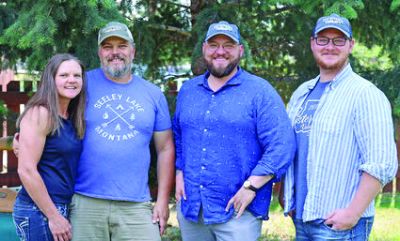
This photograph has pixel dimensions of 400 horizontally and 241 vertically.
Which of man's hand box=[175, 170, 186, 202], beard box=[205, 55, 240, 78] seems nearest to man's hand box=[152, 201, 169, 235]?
man's hand box=[175, 170, 186, 202]

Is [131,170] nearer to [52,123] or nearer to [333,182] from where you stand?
[52,123]

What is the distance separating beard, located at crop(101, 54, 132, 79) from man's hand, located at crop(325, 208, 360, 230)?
1.52m

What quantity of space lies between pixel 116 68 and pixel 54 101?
494 mm

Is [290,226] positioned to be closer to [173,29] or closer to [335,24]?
[173,29]

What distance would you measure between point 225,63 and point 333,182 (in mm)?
973

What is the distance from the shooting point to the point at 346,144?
11.3 feet

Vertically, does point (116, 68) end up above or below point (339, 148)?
above

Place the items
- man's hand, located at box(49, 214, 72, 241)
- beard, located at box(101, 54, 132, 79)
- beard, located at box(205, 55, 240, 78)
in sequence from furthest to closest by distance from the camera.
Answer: beard, located at box(101, 54, 132, 79) < beard, located at box(205, 55, 240, 78) < man's hand, located at box(49, 214, 72, 241)

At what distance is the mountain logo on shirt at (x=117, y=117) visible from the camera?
388 cm

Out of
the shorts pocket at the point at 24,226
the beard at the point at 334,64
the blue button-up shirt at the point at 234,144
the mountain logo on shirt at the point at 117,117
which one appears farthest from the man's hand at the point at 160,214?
the beard at the point at 334,64

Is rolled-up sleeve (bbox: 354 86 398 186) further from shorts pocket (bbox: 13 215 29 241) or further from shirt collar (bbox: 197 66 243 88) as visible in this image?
shorts pocket (bbox: 13 215 29 241)

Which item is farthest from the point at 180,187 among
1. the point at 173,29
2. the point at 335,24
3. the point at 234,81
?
the point at 173,29

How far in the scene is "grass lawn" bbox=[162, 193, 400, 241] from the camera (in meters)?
6.84

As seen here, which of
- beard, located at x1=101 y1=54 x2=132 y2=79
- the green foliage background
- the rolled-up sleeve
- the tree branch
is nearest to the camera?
the rolled-up sleeve
